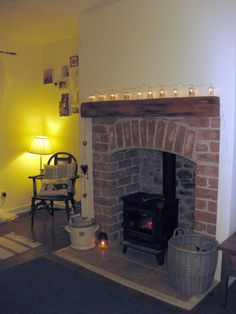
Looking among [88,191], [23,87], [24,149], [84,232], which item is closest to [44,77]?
[23,87]

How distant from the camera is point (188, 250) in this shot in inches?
97.3

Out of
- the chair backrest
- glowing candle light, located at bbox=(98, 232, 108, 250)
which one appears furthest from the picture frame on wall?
glowing candle light, located at bbox=(98, 232, 108, 250)

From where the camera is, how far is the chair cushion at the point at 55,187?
3864 mm

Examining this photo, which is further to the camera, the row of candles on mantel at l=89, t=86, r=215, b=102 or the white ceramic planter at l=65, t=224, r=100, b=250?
the white ceramic planter at l=65, t=224, r=100, b=250

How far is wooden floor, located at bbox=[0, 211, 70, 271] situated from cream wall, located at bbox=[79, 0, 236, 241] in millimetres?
1638

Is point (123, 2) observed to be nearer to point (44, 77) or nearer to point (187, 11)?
point (187, 11)

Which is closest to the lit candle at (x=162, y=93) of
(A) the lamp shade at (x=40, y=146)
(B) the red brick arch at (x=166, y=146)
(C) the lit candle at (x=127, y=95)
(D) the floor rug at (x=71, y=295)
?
(B) the red brick arch at (x=166, y=146)

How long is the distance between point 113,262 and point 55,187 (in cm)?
135

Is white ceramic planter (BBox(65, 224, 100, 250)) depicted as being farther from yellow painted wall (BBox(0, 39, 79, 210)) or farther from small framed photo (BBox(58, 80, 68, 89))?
small framed photo (BBox(58, 80, 68, 89))

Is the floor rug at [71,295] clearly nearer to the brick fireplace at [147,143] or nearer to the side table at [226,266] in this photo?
the side table at [226,266]

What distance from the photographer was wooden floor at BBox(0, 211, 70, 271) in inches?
125

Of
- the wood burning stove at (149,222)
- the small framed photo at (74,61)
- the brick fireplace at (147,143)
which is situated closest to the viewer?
the brick fireplace at (147,143)

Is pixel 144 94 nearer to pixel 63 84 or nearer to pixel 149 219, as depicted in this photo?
pixel 149 219

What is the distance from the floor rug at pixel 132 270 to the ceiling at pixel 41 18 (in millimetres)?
2310
